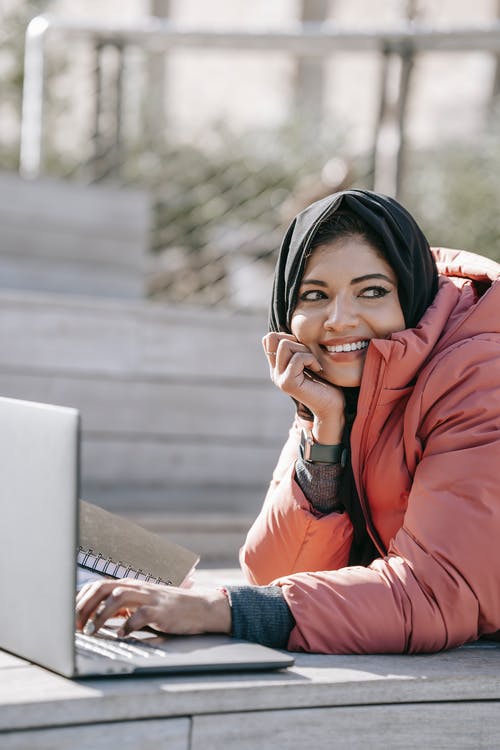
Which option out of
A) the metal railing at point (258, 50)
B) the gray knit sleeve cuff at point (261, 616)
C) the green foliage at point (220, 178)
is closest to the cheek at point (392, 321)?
the gray knit sleeve cuff at point (261, 616)

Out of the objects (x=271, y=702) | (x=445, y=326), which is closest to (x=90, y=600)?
(x=271, y=702)

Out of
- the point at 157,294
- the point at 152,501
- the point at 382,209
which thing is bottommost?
the point at 152,501

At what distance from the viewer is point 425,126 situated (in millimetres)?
13320

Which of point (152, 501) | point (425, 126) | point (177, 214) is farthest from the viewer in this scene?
point (425, 126)

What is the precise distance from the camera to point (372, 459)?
1675 mm

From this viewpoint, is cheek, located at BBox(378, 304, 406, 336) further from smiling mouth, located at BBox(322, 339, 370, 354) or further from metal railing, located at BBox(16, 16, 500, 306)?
metal railing, located at BBox(16, 16, 500, 306)

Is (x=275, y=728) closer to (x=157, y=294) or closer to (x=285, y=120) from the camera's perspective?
(x=157, y=294)

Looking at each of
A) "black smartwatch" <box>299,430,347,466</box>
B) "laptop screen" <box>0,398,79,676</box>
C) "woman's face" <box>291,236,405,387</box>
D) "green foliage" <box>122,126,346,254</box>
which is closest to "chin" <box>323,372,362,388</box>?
"woman's face" <box>291,236,405,387</box>

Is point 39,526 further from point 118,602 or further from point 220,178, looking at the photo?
point 220,178

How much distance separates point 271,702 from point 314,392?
60 cm

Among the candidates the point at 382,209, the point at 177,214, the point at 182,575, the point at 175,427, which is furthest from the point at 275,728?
the point at 177,214

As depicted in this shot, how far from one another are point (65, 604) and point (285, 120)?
6.83 meters

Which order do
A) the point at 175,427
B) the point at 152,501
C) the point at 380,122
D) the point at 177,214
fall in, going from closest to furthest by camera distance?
the point at 152,501
the point at 175,427
the point at 380,122
the point at 177,214

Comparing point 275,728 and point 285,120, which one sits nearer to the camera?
point 275,728
